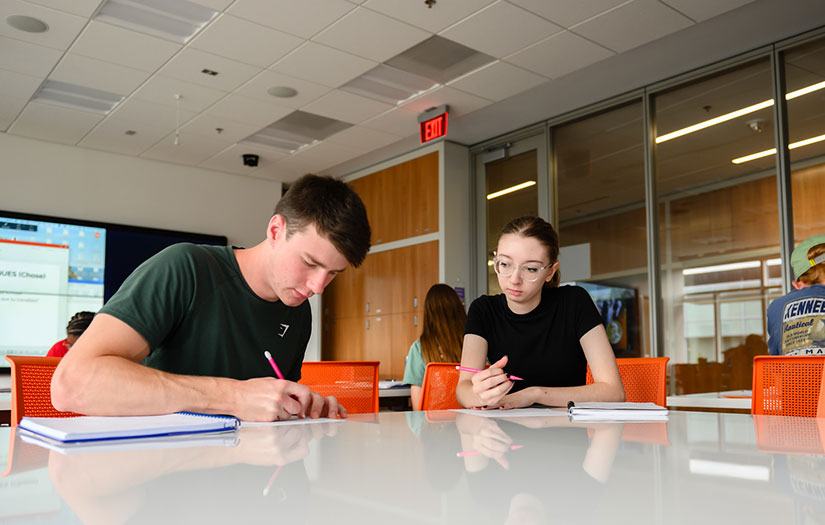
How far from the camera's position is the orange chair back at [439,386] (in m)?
2.14

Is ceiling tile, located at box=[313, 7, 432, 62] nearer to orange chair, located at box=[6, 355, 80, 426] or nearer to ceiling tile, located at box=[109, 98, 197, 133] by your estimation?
ceiling tile, located at box=[109, 98, 197, 133]

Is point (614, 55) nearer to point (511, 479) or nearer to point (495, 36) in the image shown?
point (495, 36)

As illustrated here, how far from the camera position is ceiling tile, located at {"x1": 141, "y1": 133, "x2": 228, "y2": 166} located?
6562mm

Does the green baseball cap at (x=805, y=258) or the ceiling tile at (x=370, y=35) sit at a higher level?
the ceiling tile at (x=370, y=35)

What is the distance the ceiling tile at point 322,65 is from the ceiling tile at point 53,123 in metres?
2.12

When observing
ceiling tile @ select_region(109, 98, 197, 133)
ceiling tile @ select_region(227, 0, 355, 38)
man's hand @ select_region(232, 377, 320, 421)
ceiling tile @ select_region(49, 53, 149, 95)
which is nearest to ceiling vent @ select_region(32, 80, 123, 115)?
ceiling tile @ select_region(109, 98, 197, 133)

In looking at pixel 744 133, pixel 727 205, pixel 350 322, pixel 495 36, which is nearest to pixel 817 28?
pixel 744 133

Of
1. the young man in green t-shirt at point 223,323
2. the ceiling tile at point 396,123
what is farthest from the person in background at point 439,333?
the ceiling tile at point 396,123

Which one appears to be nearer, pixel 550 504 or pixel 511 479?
pixel 550 504

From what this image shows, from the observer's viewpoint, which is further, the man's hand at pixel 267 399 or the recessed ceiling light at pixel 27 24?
the recessed ceiling light at pixel 27 24

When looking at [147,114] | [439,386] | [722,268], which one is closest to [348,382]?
[439,386]

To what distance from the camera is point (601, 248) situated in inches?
224

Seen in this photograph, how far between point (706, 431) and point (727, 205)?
408 cm

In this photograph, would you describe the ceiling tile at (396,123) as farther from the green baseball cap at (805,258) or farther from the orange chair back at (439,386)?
the orange chair back at (439,386)
